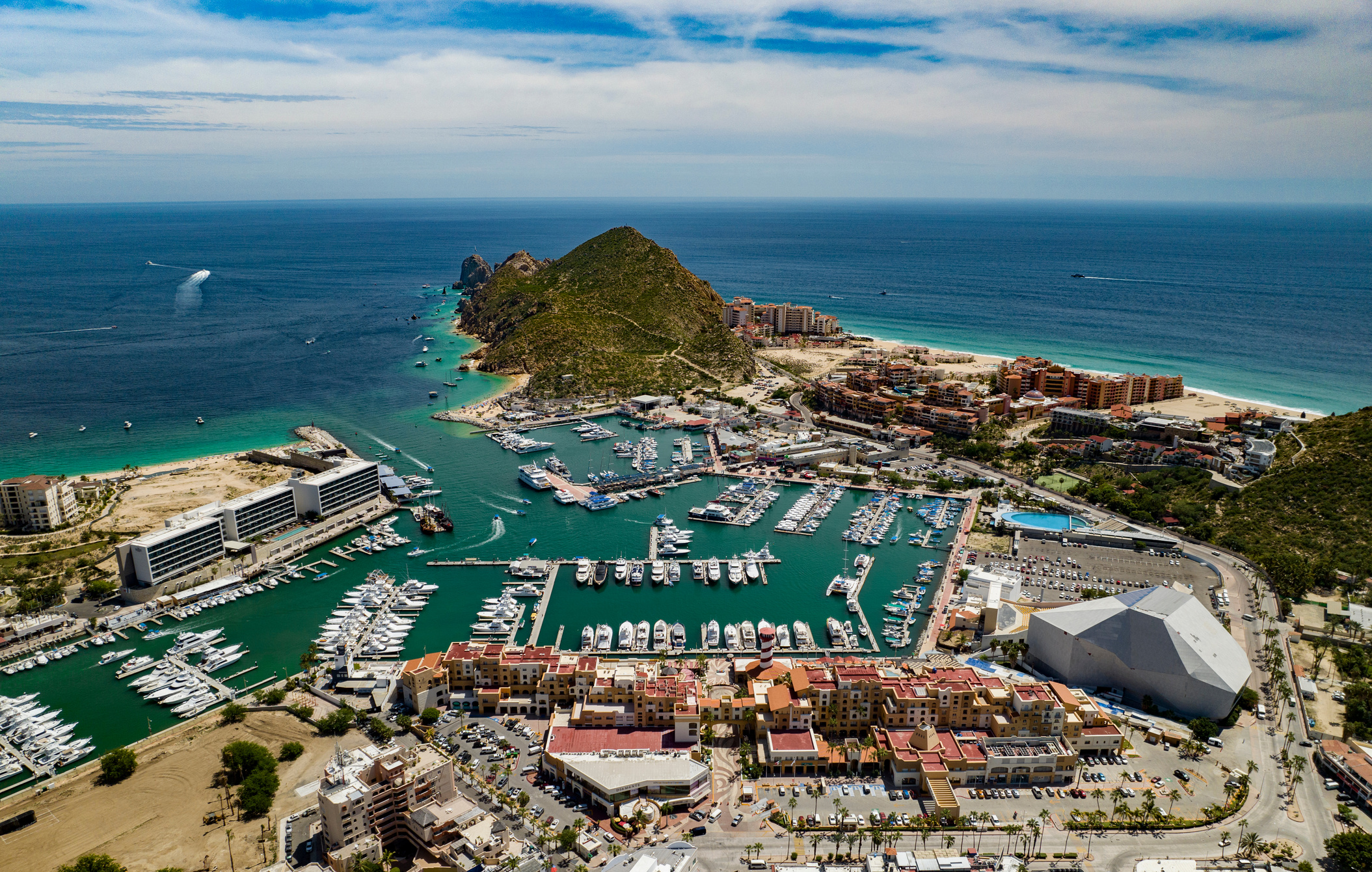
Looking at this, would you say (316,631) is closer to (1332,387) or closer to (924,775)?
(924,775)

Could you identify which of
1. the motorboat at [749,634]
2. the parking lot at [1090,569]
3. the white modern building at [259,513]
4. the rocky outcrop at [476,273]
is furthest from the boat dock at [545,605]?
the rocky outcrop at [476,273]

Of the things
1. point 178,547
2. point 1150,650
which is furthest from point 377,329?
point 1150,650

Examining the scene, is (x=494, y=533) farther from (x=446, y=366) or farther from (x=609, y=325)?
(x=609, y=325)

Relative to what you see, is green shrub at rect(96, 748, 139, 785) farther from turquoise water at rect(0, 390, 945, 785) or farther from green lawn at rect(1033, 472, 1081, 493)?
green lawn at rect(1033, 472, 1081, 493)

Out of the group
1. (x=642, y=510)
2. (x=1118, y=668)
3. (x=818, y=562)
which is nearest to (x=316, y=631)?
(x=642, y=510)

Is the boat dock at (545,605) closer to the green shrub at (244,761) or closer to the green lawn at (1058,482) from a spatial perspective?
the green shrub at (244,761)

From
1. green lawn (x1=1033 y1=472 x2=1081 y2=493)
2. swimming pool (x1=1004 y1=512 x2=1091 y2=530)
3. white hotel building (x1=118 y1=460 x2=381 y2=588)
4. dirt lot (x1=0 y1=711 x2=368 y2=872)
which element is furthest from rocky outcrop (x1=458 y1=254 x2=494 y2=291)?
dirt lot (x1=0 y1=711 x2=368 y2=872)

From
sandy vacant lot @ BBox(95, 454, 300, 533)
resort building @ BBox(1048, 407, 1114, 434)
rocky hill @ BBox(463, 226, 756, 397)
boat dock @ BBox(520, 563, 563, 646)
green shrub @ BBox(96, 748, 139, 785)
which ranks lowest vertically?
green shrub @ BBox(96, 748, 139, 785)
